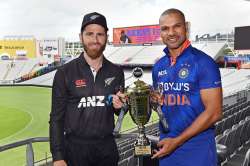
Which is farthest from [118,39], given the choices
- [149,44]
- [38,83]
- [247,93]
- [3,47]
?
[247,93]

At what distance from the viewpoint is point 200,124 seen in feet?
6.03

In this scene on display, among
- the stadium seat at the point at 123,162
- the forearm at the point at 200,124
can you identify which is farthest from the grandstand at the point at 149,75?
the forearm at the point at 200,124

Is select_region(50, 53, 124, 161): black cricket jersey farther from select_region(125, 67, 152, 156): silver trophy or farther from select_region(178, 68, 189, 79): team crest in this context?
select_region(178, 68, 189, 79): team crest

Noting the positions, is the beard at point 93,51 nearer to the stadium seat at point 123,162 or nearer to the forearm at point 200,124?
the forearm at point 200,124

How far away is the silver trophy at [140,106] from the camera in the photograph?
73.2 inches

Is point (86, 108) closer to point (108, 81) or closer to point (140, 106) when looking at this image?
point (108, 81)

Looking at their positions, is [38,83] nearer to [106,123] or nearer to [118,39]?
[118,39]

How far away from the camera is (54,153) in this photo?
6.86ft

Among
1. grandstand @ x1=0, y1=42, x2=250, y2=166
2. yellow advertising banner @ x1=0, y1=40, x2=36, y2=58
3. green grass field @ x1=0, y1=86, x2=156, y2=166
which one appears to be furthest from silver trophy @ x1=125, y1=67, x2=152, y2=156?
yellow advertising banner @ x1=0, y1=40, x2=36, y2=58

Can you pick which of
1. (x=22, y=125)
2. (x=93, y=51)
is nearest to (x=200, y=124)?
(x=93, y=51)

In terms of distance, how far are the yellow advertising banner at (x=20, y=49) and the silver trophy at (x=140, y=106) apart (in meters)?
46.4

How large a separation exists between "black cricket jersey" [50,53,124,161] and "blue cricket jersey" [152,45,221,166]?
0.36m

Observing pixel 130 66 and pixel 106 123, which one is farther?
pixel 130 66

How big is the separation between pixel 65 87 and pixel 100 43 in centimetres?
32
